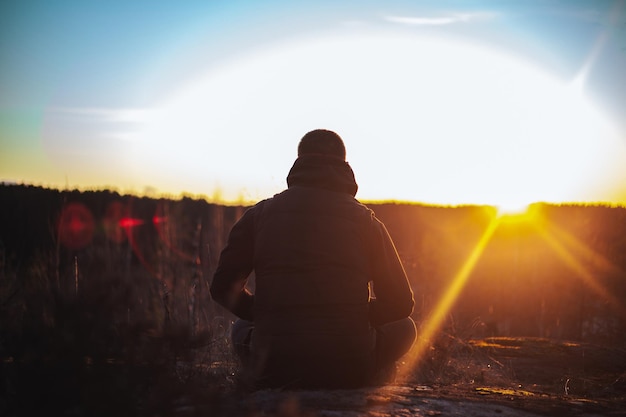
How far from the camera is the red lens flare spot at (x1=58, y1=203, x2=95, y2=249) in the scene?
1534cm

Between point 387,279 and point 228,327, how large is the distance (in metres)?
4.53

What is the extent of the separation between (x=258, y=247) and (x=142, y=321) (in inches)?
31.6

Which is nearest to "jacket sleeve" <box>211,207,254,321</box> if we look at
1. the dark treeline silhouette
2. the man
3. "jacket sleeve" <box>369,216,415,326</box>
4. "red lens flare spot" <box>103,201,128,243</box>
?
the man

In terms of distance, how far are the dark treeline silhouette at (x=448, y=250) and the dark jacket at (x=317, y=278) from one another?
366cm

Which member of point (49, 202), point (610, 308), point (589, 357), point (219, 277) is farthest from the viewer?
point (49, 202)

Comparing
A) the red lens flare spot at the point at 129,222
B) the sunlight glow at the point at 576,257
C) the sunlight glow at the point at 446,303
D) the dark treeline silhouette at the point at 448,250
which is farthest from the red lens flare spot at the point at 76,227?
the sunlight glow at the point at 576,257

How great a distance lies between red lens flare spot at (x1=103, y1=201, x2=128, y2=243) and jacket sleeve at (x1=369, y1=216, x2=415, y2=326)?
1343 cm

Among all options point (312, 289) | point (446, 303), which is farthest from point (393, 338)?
point (446, 303)

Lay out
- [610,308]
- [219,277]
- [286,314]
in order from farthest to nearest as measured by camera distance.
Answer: [610,308] < [219,277] < [286,314]

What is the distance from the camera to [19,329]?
127 inches

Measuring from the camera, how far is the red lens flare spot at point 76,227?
50.3ft

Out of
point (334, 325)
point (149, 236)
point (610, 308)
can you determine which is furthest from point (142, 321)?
point (149, 236)

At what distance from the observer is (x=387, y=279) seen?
12.5 feet

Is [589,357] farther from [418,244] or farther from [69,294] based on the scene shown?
[418,244]
